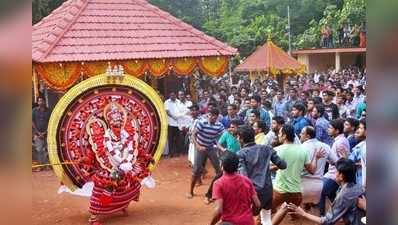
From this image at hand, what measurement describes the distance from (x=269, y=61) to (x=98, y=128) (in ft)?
34.7

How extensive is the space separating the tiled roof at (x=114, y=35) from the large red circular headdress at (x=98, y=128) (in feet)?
11.5

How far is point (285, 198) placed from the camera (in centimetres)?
530

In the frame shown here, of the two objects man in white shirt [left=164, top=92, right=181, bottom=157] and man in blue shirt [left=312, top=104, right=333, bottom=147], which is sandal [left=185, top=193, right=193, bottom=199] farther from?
→ man in white shirt [left=164, top=92, right=181, bottom=157]

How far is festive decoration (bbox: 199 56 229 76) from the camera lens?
11.1 m

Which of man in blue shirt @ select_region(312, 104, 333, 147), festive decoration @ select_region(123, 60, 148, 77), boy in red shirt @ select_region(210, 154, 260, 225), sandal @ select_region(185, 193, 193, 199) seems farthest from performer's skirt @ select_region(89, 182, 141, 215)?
festive decoration @ select_region(123, 60, 148, 77)

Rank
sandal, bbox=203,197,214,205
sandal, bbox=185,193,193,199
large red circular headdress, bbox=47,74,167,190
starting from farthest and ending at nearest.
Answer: sandal, bbox=185,193,193,199, sandal, bbox=203,197,214,205, large red circular headdress, bbox=47,74,167,190

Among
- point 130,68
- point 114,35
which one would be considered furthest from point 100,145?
point 114,35

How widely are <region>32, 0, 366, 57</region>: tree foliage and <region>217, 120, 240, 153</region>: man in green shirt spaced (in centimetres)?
1475

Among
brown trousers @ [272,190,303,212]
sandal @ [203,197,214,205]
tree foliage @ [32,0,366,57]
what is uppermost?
tree foliage @ [32,0,366,57]

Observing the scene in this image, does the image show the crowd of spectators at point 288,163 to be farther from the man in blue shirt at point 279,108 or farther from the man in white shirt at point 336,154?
the man in blue shirt at point 279,108

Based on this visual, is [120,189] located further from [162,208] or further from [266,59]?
[266,59]

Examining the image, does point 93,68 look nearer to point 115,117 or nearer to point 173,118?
point 173,118
